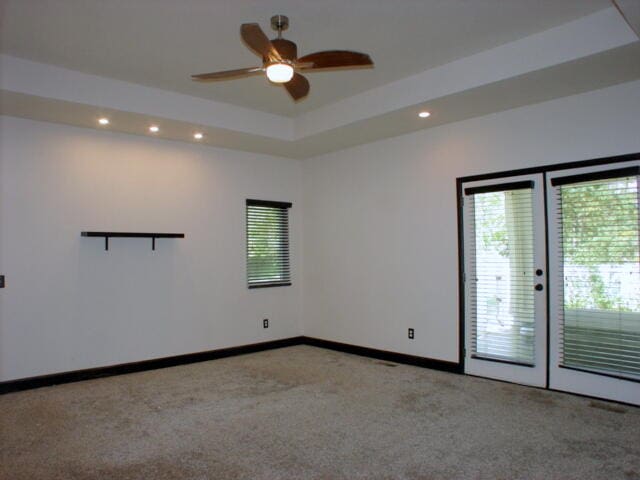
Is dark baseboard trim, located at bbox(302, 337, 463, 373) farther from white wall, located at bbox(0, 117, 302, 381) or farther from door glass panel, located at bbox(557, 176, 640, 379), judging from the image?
door glass panel, located at bbox(557, 176, 640, 379)

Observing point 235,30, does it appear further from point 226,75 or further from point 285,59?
point 285,59

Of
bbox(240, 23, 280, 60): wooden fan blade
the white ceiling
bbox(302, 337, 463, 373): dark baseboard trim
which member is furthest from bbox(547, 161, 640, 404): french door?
bbox(240, 23, 280, 60): wooden fan blade

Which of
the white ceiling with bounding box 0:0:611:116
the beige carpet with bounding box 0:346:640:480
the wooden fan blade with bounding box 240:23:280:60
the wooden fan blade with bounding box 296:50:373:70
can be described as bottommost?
the beige carpet with bounding box 0:346:640:480

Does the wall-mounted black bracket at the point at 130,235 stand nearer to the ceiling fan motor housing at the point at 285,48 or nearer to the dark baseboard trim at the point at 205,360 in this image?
the dark baseboard trim at the point at 205,360

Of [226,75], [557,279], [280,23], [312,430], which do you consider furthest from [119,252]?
[557,279]

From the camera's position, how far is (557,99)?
414 centimetres

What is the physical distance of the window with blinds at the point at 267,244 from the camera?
6047mm

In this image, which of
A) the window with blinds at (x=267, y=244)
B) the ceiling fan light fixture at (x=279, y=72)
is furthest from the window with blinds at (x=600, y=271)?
the window with blinds at (x=267, y=244)

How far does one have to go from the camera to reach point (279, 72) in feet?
9.78

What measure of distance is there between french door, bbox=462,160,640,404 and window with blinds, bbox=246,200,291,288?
8.39ft

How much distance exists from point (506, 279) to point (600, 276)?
2.62 feet

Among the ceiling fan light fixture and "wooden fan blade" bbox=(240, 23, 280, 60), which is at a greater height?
"wooden fan blade" bbox=(240, 23, 280, 60)

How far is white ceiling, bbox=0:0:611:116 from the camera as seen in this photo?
3.09m

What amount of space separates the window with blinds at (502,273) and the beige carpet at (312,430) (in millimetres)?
370
